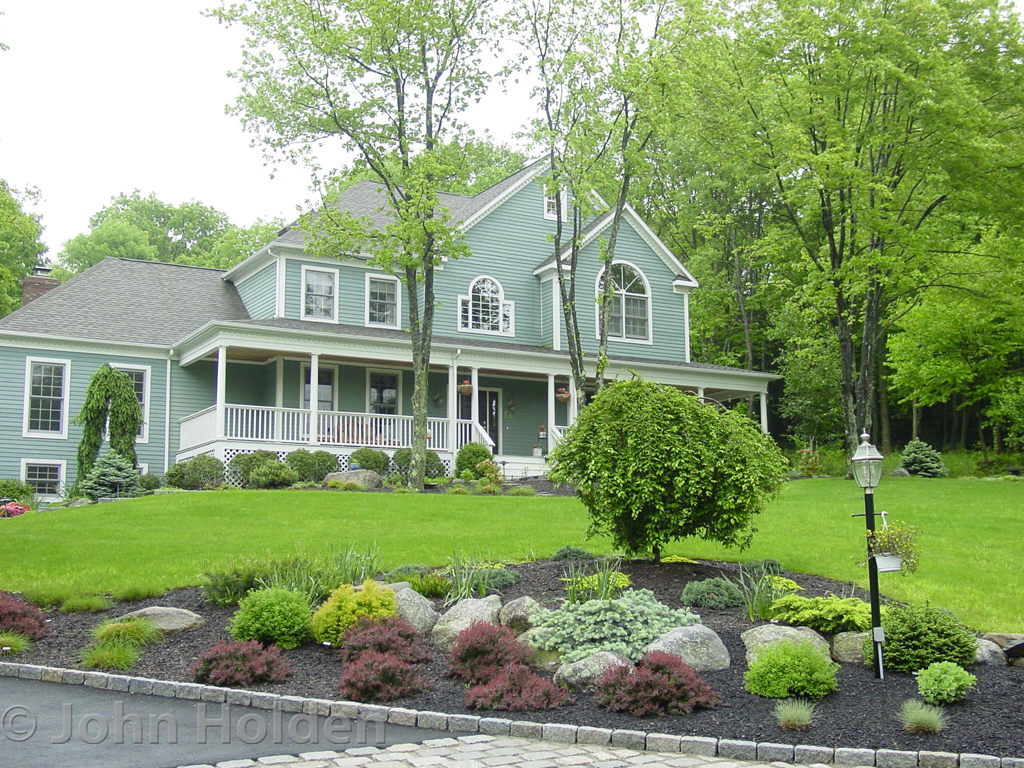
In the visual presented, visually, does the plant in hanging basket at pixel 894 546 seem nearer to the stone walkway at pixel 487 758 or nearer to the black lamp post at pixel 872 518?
the black lamp post at pixel 872 518

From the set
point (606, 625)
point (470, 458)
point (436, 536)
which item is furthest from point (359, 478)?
point (606, 625)

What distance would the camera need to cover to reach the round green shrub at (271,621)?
8195 millimetres

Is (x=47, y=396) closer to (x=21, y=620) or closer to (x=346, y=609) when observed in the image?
(x=21, y=620)

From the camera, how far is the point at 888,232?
2075 centimetres

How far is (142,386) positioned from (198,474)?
15.8ft

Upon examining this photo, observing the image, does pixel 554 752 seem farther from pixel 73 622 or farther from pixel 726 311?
pixel 726 311

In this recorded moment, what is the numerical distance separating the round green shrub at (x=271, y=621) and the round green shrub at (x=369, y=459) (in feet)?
42.3

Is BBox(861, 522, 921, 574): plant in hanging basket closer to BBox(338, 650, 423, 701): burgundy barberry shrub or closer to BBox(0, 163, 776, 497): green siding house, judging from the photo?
BBox(338, 650, 423, 701): burgundy barberry shrub

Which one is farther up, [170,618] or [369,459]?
[369,459]

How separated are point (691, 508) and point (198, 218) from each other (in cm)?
4725

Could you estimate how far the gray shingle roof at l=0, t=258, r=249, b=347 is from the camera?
22891 mm

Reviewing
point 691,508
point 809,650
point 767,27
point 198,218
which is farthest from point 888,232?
point 198,218

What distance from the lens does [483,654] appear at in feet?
24.7

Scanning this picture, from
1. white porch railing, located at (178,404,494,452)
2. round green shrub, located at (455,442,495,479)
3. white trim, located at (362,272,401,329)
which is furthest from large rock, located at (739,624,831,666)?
white trim, located at (362,272,401,329)
